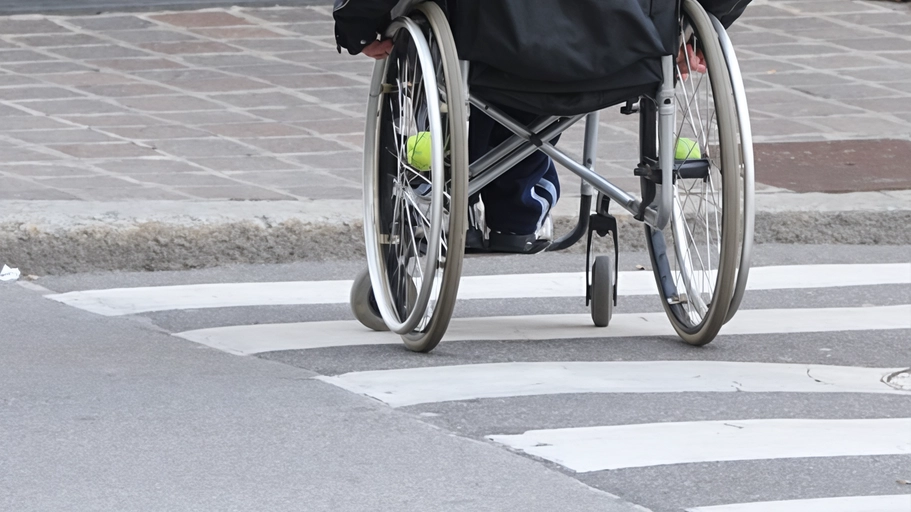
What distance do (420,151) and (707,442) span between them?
1163 millimetres

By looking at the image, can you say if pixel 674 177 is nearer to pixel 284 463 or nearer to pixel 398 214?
pixel 398 214

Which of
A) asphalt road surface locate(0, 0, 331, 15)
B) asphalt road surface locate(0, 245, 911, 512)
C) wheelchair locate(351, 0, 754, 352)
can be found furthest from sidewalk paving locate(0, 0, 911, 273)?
wheelchair locate(351, 0, 754, 352)

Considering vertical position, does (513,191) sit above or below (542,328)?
above

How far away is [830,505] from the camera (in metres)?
3.03

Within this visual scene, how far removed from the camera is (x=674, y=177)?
161 inches

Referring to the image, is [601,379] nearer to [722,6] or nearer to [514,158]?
[514,158]

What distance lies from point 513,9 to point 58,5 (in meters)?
6.87

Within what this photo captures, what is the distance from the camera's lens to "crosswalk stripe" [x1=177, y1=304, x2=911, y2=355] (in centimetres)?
437

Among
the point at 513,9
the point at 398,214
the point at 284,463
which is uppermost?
the point at 513,9

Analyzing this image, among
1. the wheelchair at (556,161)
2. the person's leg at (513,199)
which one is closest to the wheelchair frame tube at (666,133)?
the wheelchair at (556,161)

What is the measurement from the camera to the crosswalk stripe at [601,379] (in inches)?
150

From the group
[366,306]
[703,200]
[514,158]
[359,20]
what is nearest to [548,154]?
[514,158]

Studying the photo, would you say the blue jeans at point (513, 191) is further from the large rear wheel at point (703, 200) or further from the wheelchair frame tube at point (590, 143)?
the large rear wheel at point (703, 200)

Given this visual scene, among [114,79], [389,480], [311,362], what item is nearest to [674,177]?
[311,362]
